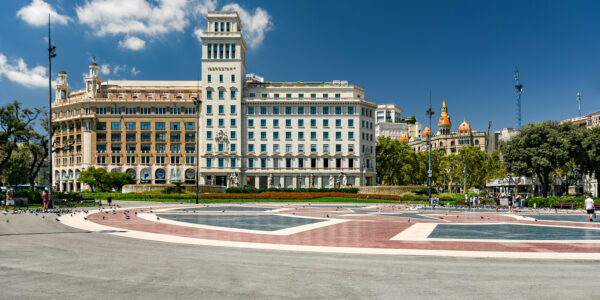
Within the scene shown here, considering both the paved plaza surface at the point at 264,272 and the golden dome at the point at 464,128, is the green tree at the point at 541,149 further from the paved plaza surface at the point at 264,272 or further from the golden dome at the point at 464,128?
the golden dome at the point at 464,128

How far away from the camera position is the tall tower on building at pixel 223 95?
315ft

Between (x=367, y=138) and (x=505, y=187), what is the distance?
189 feet

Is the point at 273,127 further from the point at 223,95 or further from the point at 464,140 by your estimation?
the point at 464,140

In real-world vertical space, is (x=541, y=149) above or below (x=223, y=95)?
below

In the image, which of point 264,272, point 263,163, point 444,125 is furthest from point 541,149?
point 444,125

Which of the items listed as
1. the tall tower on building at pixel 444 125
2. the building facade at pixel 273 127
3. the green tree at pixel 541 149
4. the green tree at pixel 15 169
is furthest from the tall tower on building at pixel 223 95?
the tall tower on building at pixel 444 125

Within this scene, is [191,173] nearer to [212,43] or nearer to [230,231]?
[212,43]

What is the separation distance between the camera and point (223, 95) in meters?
96.3

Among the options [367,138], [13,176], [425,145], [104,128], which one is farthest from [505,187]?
[13,176]

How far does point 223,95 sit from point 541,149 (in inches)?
2468

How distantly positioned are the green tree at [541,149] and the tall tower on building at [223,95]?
55.2 meters

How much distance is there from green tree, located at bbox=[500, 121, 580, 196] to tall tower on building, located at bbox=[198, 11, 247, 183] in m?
55.2

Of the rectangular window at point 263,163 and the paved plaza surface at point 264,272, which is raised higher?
the rectangular window at point 263,163

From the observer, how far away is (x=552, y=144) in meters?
59.9
